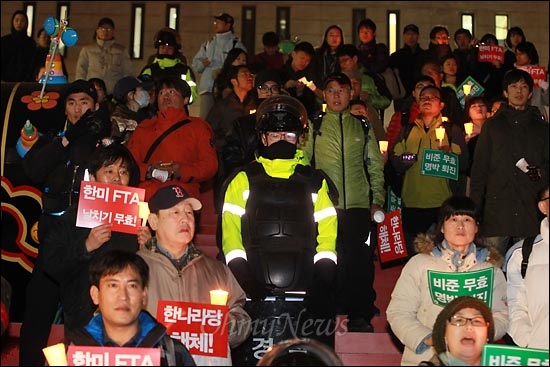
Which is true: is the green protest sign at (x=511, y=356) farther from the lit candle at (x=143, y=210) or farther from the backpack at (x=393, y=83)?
the backpack at (x=393, y=83)

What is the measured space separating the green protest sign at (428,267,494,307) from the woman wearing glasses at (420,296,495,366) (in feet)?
1.99

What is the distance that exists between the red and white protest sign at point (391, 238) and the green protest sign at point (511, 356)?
4214mm

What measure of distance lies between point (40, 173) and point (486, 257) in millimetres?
3499

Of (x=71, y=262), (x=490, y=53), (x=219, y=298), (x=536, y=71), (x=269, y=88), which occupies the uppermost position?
(x=490, y=53)

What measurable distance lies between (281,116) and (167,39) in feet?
19.2

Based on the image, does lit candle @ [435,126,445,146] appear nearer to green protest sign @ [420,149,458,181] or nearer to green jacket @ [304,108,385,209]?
green protest sign @ [420,149,458,181]

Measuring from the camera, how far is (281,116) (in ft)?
25.8

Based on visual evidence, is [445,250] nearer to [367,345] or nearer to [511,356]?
[367,345]

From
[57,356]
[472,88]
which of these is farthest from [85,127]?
[472,88]

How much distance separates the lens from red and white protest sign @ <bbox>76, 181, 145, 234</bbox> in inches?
286

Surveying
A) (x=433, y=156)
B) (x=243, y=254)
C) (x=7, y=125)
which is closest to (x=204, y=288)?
(x=243, y=254)

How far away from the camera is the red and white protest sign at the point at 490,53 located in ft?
51.7

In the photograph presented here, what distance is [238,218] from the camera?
301 inches

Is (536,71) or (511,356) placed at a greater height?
(536,71)
